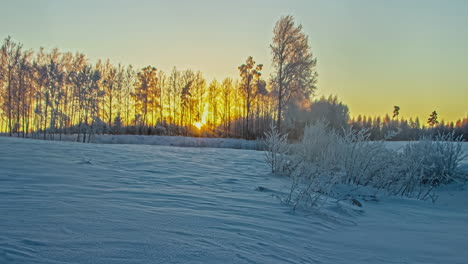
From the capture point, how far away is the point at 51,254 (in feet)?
4.63

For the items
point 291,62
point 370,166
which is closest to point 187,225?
point 370,166

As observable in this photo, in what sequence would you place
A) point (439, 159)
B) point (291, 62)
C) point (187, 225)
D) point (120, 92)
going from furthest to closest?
point (120, 92), point (291, 62), point (439, 159), point (187, 225)

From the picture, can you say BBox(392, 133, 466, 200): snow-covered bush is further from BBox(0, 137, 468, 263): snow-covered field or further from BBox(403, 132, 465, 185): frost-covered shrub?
BBox(0, 137, 468, 263): snow-covered field

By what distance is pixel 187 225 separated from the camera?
2.18 metres

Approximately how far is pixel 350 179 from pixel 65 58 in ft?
100

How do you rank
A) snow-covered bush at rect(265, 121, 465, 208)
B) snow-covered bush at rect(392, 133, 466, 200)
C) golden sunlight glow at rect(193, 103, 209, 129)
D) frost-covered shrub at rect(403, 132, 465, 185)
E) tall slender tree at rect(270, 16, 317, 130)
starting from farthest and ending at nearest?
golden sunlight glow at rect(193, 103, 209, 129)
tall slender tree at rect(270, 16, 317, 130)
frost-covered shrub at rect(403, 132, 465, 185)
snow-covered bush at rect(392, 133, 466, 200)
snow-covered bush at rect(265, 121, 465, 208)

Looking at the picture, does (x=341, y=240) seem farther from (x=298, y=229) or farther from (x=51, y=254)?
(x=51, y=254)

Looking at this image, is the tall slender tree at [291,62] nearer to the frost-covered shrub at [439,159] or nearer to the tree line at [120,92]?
the tree line at [120,92]

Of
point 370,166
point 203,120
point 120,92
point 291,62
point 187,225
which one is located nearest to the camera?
point 187,225

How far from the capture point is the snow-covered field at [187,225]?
160 cm

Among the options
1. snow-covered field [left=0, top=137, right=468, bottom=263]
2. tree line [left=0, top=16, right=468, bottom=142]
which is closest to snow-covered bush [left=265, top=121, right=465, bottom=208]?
snow-covered field [left=0, top=137, right=468, bottom=263]

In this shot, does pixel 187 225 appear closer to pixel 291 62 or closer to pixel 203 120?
pixel 291 62

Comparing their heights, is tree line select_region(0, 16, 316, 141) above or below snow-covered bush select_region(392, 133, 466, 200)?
above

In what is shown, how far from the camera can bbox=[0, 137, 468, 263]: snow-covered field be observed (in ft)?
5.25
